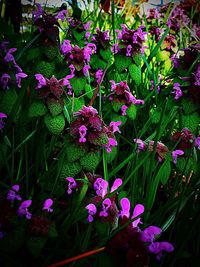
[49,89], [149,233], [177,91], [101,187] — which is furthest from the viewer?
[177,91]

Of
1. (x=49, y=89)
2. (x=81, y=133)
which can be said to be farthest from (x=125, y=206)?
(x=49, y=89)

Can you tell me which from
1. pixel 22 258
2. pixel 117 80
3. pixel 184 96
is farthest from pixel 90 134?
pixel 117 80

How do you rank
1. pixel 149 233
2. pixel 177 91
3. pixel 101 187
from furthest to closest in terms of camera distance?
pixel 177 91 < pixel 101 187 < pixel 149 233

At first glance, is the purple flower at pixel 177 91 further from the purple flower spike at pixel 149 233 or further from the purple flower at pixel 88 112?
the purple flower spike at pixel 149 233

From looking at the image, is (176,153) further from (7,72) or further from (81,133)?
(7,72)

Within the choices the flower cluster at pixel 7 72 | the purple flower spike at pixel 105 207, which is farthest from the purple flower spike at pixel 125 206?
the flower cluster at pixel 7 72

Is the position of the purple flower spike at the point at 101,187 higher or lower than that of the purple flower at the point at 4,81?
lower

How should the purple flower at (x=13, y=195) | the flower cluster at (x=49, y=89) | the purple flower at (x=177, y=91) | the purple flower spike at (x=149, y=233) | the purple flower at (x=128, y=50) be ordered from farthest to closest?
the purple flower at (x=128, y=50) < the purple flower at (x=177, y=91) < the flower cluster at (x=49, y=89) < the purple flower at (x=13, y=195) < the purple flower spike at (x=149, y=233)

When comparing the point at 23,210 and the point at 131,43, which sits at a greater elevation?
the point at 131,43

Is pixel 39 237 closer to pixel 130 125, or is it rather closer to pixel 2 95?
pixel 2 95
